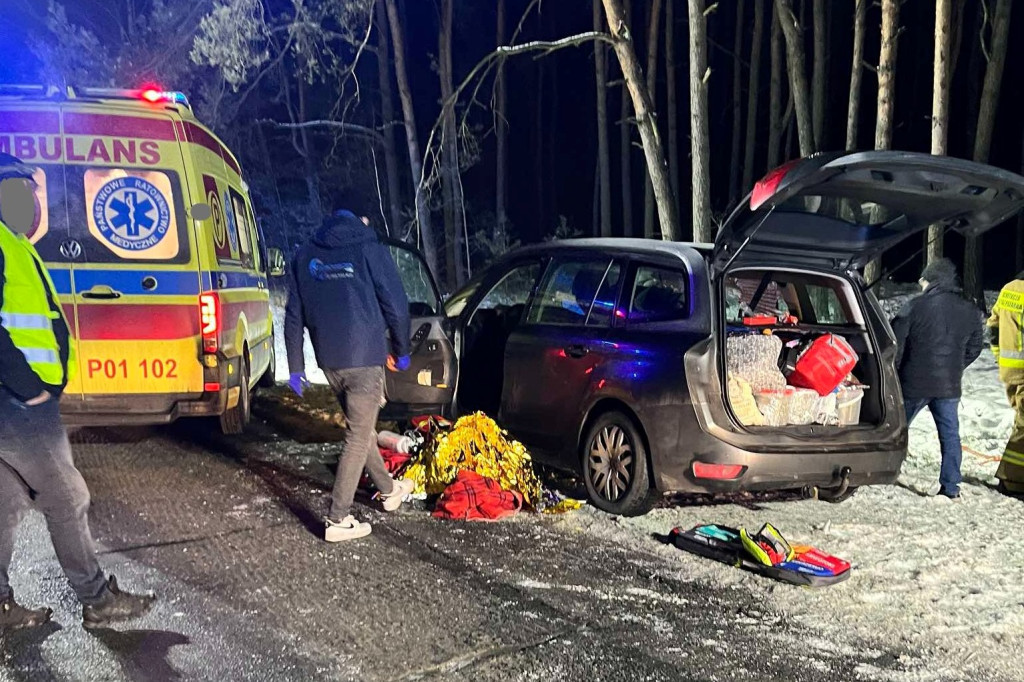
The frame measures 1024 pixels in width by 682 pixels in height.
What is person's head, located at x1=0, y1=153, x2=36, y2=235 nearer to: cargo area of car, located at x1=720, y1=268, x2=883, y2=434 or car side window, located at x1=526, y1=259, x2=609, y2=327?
car side window, located at x1=526, y1=259, x2=609, y2=327

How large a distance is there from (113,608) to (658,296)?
341 cm

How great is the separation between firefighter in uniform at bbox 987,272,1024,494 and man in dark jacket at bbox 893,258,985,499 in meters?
0.19

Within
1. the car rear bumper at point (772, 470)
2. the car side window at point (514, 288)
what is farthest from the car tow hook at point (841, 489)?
the car side window at point (514, 288)

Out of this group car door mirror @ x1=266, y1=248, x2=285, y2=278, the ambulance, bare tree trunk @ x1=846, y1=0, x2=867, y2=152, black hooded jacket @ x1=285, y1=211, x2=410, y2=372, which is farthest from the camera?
bare tree trunk @ x1=846, y1=0, x2=867, y2=152

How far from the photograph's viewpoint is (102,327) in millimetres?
5980

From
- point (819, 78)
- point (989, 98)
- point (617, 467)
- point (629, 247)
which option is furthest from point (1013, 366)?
point (989, 98)

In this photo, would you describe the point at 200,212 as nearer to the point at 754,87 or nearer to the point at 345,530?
the point at 345,530

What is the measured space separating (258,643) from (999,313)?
5.54 m

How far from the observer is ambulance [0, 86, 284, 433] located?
19.5ft

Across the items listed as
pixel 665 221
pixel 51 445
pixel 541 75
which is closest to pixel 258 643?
pixel 51 445

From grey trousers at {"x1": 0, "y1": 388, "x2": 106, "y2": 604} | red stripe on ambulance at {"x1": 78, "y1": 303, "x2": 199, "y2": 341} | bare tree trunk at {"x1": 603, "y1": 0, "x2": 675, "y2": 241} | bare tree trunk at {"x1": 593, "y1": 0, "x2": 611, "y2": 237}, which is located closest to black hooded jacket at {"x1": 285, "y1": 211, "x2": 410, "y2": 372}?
grey trousers at {"x1": 0, "y1": 388, "x2": 106, "y2": 604}

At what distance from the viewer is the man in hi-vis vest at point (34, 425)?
333 cm

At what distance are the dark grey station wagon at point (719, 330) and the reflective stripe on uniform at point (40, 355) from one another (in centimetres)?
307

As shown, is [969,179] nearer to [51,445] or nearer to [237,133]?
[51,445]
